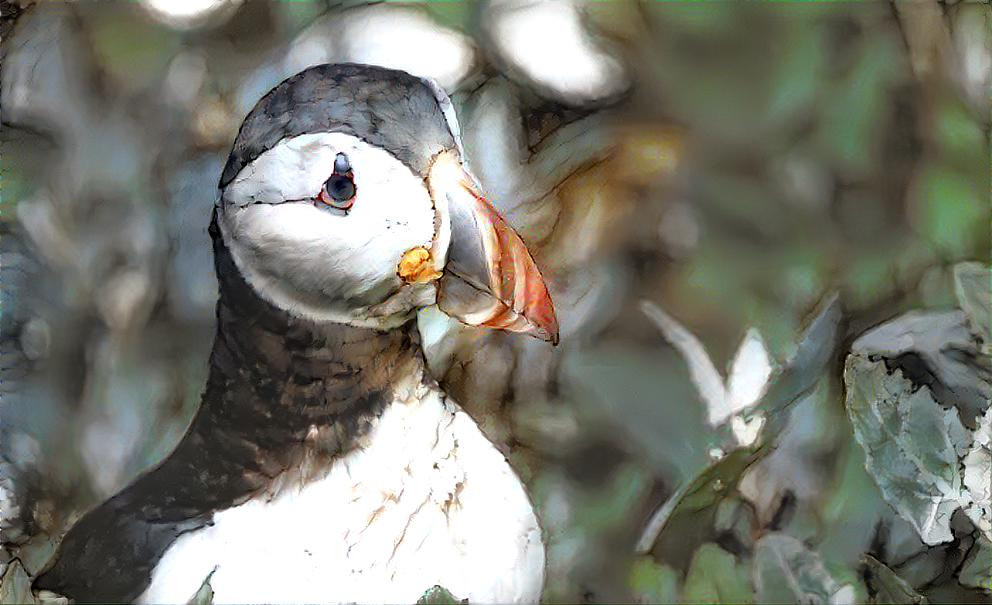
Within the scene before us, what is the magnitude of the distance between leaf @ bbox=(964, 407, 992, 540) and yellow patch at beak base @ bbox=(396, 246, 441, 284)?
0.37m

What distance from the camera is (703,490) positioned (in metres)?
0.76

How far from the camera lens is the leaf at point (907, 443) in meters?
0.70

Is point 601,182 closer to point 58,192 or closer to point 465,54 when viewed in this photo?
point 465,54

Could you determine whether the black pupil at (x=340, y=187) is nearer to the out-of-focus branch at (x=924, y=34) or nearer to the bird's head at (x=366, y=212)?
the bird's head at (x=366, y=212)

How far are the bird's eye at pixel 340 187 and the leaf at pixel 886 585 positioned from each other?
1.46ft

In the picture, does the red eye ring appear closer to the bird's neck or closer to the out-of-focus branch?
the bird's neck

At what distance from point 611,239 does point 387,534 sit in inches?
10.1

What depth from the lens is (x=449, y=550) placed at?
2.24 feet

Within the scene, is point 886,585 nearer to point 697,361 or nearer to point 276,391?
point 697,361

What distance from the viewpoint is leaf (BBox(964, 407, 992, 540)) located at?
689mm

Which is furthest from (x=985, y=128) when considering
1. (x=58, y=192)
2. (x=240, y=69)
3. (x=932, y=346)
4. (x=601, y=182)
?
(x=58, y=192)

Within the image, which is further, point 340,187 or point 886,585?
point 886,585

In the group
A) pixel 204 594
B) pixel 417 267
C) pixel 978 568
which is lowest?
pixel 978 568

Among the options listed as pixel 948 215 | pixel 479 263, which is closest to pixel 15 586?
pixel 479 263
